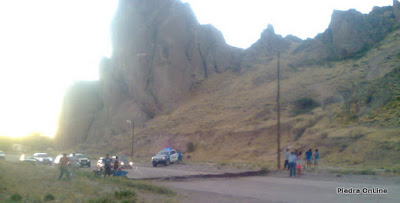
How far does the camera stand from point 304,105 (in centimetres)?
5069

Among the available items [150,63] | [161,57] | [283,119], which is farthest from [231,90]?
[283,119]

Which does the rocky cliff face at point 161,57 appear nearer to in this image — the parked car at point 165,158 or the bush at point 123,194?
the parked car at point 165,158

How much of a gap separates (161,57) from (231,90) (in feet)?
50.5

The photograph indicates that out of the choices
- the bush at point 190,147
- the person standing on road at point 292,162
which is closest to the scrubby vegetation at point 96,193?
the person standing on road at point 292,162

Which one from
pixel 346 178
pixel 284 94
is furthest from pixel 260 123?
pixel 346 178

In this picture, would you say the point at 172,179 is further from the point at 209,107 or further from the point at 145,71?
the point at 145,71

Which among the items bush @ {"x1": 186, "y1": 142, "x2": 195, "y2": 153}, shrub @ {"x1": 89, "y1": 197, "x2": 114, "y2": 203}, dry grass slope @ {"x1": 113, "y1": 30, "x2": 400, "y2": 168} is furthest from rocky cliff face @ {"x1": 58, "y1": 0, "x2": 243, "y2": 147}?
Result: shrub @ {"x1": 89, "y1": 197, "x2": 114, "y2": 203}

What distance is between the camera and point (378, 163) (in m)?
27.5

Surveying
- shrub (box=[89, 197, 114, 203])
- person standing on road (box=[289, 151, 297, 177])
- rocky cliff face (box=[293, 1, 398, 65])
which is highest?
rocky cliff face (box=[293, 1, 398, 65])

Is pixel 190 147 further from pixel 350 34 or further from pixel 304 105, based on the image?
pixel 350 34

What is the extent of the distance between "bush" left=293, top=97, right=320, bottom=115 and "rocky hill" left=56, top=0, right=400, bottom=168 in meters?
0.15

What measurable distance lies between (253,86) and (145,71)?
2183 cm

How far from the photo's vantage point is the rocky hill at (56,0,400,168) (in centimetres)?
4062

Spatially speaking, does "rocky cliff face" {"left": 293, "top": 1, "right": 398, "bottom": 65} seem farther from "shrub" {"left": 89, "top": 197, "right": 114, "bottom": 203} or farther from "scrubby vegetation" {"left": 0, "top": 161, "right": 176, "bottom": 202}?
"shrub" {"left": 89, "top": 197, "right": 114, "bottom": 203}
